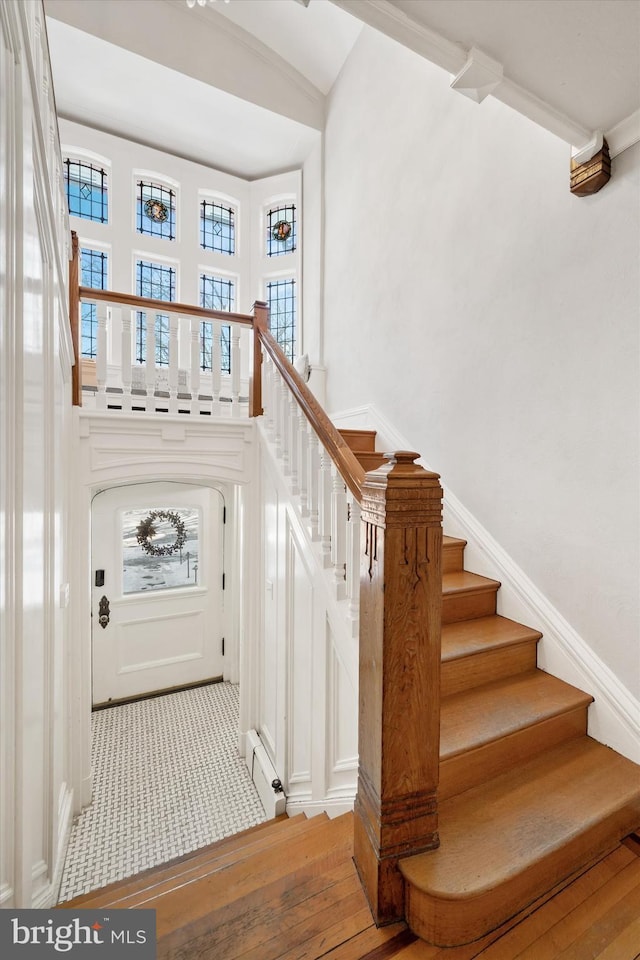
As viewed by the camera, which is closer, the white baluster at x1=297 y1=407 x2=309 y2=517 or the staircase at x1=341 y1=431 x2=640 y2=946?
the staircase at x1=341 y1=431 x2=640 y2=946

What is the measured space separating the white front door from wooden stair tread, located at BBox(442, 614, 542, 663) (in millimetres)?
2929

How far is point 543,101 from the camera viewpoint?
141 cm

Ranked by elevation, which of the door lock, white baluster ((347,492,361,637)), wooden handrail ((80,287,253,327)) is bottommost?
the door lock

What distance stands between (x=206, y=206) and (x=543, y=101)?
4.70m

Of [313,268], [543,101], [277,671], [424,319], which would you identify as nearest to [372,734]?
[277,671]

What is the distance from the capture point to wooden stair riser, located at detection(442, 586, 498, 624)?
6.40 feet

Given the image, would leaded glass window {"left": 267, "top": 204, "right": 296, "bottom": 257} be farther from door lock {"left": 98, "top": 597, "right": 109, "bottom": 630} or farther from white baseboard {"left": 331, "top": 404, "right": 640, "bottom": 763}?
door lock {"left": 98, "top": 597, "right": 109, "bottom": 630}

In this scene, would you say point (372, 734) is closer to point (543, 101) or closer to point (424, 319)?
point (543, 101)

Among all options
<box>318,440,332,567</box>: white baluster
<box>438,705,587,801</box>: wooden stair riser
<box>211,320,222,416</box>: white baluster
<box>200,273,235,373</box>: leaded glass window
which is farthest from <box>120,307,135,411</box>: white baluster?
<box>438,705,587,801</box>: wooden stair riser

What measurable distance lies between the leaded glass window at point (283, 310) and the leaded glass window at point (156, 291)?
1173 millimetres

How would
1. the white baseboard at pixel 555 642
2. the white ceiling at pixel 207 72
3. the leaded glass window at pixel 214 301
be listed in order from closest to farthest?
the white baseboard at pixel 555 642, the white ceiling at pixel 207 72, the leaded glass window at pixel 214 301

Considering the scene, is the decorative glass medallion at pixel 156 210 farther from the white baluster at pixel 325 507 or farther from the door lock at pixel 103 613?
the white baluster at pixel 325 507

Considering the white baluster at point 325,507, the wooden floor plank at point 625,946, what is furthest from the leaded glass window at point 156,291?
the wooden floor plank at point 625,946

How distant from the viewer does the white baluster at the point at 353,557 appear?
1635 mm
